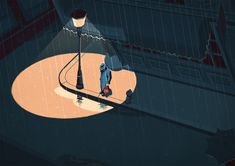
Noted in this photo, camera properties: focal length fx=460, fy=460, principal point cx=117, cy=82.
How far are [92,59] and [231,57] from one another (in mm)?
3505

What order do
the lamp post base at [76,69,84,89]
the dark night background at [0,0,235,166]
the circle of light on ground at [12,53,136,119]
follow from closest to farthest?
the dark night background at [0,0,235,166]
the circle of light on ground at [12,53,136,119]
the lamp post base at [76,69,84,89]

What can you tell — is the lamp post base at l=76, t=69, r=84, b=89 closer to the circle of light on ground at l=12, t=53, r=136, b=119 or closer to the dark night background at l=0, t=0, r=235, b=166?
the circle of light on ground at l=12, t=53, r=136, b=119

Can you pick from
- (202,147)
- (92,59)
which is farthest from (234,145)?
(92,59)

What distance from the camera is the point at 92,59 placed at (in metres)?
11.0

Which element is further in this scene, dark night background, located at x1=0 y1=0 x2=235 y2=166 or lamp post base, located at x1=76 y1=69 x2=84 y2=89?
lamp post base, located at x1=76 y1=69 x2=84 y2=89

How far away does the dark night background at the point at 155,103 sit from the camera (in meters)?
8.45

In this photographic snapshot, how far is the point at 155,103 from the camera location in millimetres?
9578

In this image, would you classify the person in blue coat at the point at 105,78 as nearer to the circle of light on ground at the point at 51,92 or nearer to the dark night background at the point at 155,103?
the circle of light on ground at the point at 51,92

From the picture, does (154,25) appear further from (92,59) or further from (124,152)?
(124,152)

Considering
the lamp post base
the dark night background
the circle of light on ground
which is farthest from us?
the lamp post base

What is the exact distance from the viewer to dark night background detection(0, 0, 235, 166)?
8453 millimetres

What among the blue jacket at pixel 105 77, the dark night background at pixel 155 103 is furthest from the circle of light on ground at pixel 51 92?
the blue jacket at pixel 105 77

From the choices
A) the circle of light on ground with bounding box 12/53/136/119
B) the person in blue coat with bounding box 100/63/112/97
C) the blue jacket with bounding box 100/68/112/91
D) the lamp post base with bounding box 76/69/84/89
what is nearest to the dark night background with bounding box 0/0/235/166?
the circle of light on ground with bounding box 12/53/136/119

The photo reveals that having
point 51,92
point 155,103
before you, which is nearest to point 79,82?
point 51,92
